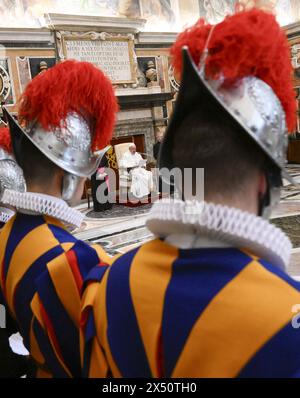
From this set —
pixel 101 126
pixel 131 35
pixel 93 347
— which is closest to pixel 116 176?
pixel 131 35

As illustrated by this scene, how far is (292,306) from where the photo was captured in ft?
2.57

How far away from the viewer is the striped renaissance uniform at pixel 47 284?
48.0 inches

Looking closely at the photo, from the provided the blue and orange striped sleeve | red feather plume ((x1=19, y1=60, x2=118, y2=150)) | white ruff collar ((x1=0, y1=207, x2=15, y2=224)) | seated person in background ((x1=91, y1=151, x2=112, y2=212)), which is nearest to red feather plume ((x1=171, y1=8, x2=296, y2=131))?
the blue and orange striped sleeve

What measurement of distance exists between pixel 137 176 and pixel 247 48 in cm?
930

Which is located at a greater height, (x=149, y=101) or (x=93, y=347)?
(x=149, y=101)

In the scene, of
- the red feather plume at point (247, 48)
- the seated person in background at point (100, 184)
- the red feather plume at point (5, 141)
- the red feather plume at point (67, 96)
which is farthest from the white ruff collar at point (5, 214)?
the seated person in background at point (100, 184)

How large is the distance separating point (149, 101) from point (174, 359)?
12.8 metres

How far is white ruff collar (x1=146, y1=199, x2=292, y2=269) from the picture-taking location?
85 centimetres

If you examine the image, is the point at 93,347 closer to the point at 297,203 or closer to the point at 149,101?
the point at 297,203

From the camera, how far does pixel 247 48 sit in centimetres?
92

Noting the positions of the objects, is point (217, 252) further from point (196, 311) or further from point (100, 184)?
point (100, 184)

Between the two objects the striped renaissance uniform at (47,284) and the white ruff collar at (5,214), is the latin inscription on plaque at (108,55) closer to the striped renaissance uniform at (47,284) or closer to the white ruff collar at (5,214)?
the white ruff collar at (5,214)

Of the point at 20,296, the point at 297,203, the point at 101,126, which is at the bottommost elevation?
the point at 297,203

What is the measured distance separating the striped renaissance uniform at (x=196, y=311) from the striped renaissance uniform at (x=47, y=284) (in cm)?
24
